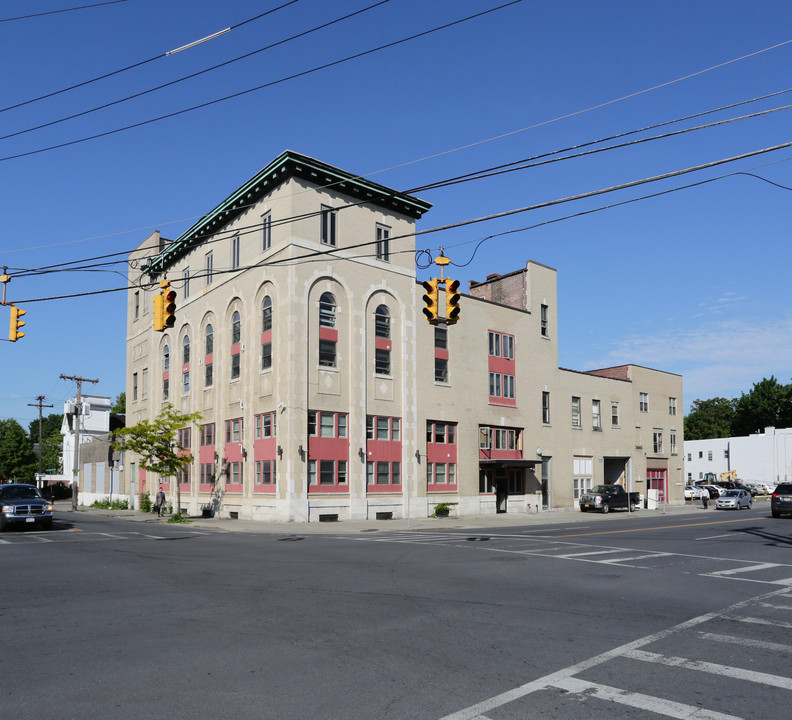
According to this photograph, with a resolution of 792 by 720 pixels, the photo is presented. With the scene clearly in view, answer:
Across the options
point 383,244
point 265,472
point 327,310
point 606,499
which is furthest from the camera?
point 606,499

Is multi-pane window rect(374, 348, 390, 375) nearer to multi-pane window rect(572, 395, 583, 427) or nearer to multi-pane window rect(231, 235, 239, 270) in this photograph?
multi-pane window rect(231, 235, 239, 270)

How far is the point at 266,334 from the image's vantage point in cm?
3816

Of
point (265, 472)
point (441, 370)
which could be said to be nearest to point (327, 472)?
point (265, 472)

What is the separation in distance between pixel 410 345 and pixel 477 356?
18.5ft

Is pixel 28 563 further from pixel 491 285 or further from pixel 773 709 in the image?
pixel 491 285

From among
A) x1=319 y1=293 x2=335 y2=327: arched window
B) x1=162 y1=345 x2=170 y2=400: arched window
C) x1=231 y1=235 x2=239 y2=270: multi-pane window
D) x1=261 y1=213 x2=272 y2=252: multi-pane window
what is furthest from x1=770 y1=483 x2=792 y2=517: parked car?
x1=162 y1=345 x2=170 y2=400: arched window

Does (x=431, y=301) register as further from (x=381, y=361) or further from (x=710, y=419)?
(x=710, y=419)

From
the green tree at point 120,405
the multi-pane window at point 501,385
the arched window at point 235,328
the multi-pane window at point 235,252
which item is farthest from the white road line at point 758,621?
the green tree at point 120,405

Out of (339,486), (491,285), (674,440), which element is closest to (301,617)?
(339,486)

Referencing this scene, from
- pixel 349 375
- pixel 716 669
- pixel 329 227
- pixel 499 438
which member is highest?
pixel 329 227

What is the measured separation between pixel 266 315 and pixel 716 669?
33138mm

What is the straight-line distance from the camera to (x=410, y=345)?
136 feet

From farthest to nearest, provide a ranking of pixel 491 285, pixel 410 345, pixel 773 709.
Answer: pixel 491 285, pixel 410 345, pixel 773 709

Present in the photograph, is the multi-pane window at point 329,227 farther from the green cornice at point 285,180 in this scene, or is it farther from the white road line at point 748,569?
the white road line at point 748,569
